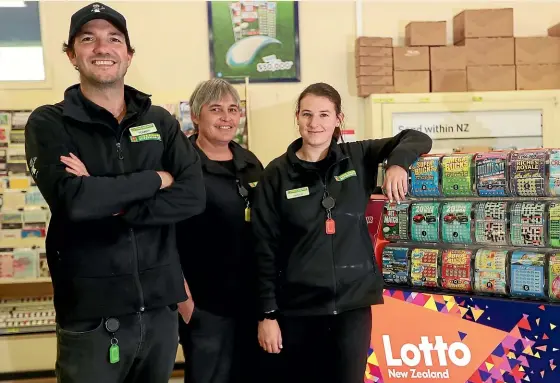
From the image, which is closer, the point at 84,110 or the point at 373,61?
the point at 84,110

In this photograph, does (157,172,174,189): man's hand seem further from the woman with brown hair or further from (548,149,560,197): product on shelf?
(548,149,560,197): product on shelf

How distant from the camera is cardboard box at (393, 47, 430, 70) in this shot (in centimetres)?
397

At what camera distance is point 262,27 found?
4.21 metres

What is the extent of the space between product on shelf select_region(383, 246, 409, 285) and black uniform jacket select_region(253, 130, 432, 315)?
29cm

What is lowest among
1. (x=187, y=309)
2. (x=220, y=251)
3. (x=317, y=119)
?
(x=187, y=309)

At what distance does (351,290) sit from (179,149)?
78 centimetres

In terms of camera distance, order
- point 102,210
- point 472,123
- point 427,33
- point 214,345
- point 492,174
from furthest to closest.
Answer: point 472,123 < point 427,33 < point 214,345 < point 492,174 < point 102,210

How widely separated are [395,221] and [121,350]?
48.8 inches

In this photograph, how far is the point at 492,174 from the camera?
6.75 feet

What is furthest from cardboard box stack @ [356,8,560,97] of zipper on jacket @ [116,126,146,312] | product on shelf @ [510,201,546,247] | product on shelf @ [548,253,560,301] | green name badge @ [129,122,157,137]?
zipper on jacket @ [116,126,146,312]

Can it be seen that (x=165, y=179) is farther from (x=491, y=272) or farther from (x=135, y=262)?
(x=491, y=272)

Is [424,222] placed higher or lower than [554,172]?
lower

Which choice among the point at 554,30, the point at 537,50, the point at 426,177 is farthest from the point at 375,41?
the point at 426,177

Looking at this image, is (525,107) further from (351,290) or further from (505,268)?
(351,290)
